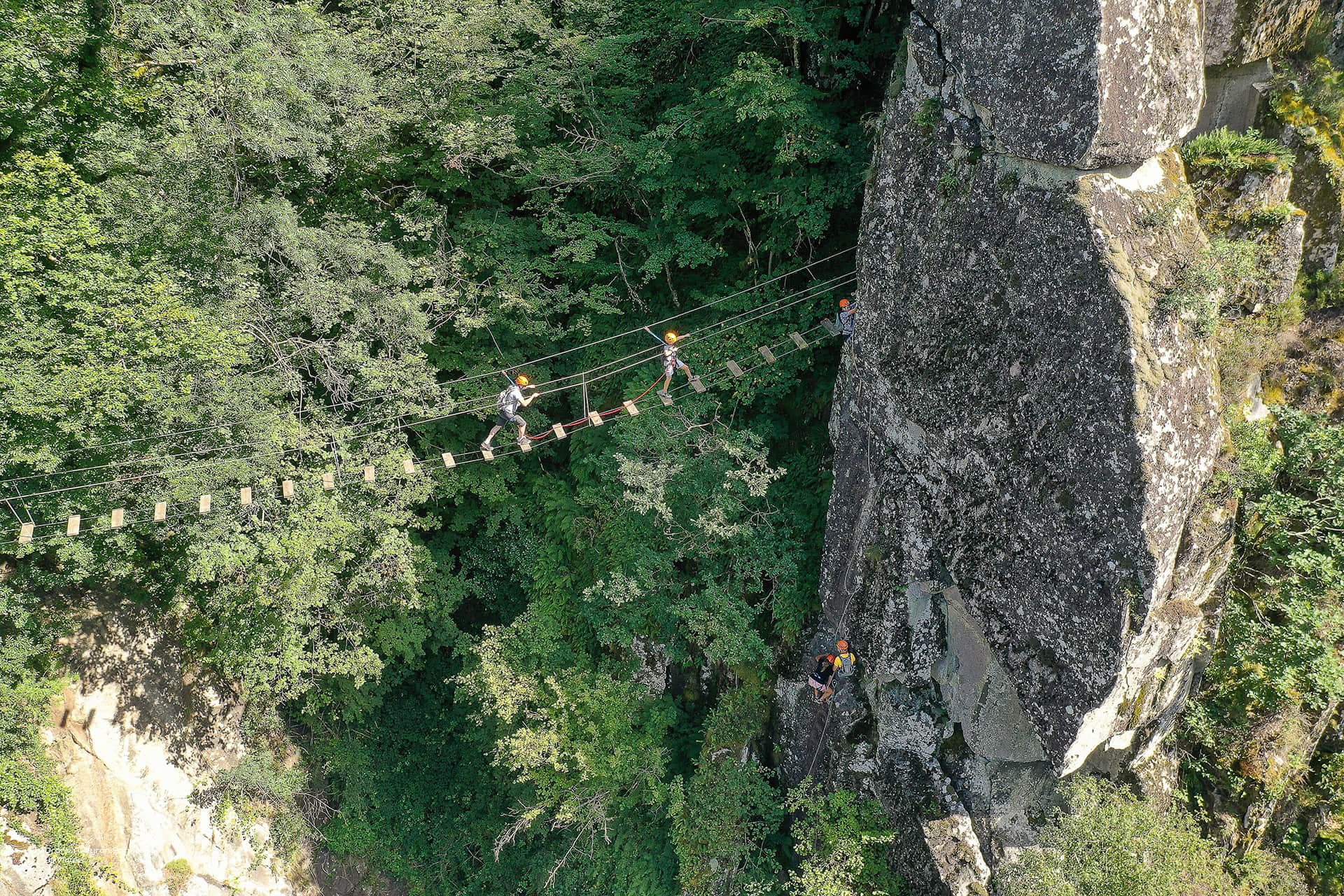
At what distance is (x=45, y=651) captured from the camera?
45.3ft

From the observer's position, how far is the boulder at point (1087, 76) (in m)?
8.28

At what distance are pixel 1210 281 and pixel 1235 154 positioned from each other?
74.4 inches

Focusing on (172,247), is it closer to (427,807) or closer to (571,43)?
(571,43)

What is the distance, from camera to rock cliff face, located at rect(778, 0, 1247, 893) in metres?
8.50

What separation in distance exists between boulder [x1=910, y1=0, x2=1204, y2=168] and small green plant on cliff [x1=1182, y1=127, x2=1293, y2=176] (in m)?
0.56

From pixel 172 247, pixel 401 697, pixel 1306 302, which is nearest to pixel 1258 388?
pixel 1306 302

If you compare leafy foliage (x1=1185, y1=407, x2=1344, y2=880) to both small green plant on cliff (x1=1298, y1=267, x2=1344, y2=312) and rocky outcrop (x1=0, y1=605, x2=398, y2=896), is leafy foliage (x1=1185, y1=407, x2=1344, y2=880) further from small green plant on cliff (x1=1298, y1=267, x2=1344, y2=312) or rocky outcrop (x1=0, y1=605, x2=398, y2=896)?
rocky outcrop (x1=0, y1=605, x2=398, y2=896)

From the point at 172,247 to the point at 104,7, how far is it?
378 cm

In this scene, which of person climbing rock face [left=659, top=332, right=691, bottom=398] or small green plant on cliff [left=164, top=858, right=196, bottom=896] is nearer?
person climbing rock face [left=659, top=332, right=691, bottom=398]

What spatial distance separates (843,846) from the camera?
11664 millimetres

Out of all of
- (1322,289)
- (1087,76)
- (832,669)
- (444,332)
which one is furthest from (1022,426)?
(444,332)

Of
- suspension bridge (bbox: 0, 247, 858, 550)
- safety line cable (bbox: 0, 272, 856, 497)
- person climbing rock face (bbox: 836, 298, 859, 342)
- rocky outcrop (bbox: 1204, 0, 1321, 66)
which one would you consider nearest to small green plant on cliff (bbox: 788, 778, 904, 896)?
suspension bridge (bbox: 0, 247, 858, 550)

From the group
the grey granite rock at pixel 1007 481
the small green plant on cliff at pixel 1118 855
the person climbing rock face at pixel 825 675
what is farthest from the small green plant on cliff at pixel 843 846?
the small green plant on cliff at pixel 1118 855

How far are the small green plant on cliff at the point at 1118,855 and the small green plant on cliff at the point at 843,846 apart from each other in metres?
2.34
